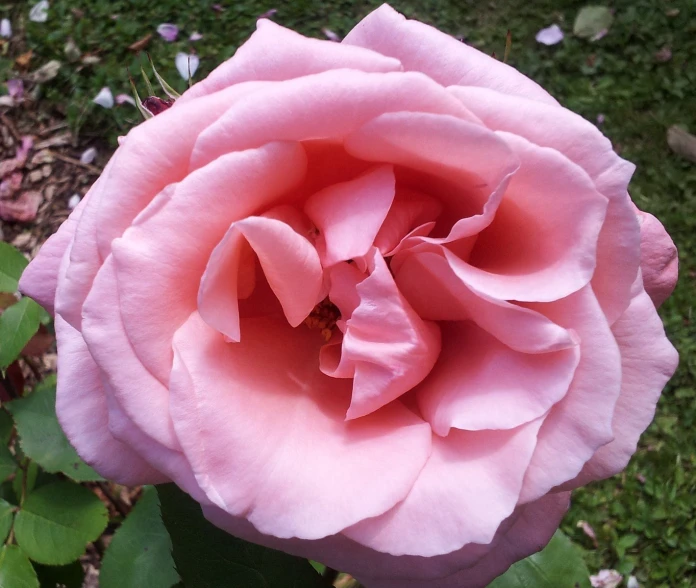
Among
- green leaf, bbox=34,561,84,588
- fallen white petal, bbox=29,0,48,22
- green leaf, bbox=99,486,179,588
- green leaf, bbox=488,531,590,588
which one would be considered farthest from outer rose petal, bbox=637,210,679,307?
fallen white petal, bbox=29,0,48,22

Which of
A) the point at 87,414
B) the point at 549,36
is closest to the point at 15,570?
the point at 87,414

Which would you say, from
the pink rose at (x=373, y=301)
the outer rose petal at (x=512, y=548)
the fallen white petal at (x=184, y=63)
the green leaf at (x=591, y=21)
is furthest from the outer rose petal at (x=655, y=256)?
the green leaf at (x=591, y=21)

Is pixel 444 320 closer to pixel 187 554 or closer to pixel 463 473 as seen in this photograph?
pixel 463 473

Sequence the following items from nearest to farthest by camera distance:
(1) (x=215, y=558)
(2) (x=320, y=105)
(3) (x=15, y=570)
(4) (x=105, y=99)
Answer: (2) (x=320, y=105), (1) (x=215, y=558), (3) (x=15, y=570), (4) (x=105, y=99)

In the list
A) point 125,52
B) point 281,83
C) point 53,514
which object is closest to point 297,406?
point 281,83

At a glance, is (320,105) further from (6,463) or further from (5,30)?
(5,30)

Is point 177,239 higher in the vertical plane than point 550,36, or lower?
higher

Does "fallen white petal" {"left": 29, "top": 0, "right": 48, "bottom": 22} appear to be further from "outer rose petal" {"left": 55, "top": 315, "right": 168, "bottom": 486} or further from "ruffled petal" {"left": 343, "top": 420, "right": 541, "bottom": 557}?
"ruffled petal" {"left": 343, "top": 420, "right": 541, "bottom": 557}
